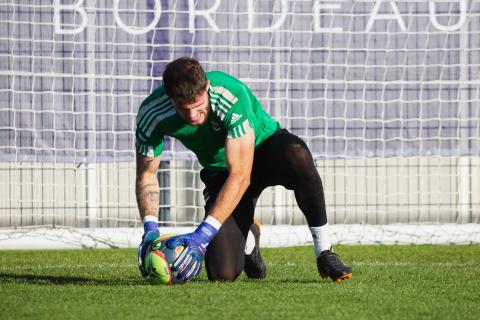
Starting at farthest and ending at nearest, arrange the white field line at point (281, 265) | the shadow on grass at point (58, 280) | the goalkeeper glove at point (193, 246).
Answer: the white field line at point (281, 265), the shadow on grass at point (58, 280), the goalkeeper glove at point (193, 246)

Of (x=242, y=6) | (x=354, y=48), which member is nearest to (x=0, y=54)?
(x=242, y=6)

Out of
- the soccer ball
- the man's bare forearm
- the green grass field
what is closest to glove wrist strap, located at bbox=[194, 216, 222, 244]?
the soccer ball

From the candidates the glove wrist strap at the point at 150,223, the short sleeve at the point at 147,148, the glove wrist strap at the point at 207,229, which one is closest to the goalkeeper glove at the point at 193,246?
the glove wrist strap at the point at 207,229

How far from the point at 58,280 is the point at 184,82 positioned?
1.73m

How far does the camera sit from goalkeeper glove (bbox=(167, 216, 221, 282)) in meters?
5.04

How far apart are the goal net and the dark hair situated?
4183 mm

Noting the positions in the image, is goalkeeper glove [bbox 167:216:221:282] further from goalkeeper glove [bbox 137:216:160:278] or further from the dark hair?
the dark hair

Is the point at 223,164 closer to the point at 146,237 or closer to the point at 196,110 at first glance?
the point at 146,237

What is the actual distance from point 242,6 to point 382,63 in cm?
139

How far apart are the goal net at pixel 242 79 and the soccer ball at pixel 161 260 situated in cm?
396

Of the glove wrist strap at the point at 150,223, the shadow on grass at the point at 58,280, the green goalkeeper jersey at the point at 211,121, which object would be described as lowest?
the shadow on grass at the point at 58,280

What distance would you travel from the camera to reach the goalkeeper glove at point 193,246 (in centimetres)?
504

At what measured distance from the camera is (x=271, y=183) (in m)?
5.90

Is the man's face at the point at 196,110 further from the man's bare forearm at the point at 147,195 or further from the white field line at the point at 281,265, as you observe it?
the white field line at the point at 281,265
